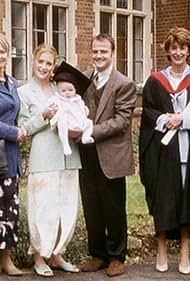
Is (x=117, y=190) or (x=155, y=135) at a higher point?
(x=155, y=135)

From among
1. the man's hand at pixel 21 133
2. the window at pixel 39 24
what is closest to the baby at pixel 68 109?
the man's hand at pixel 21 133

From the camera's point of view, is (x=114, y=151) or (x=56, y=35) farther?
(x=56, y=35)

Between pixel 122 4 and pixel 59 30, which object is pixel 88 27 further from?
pixel 122 4

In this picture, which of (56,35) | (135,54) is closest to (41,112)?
(56,35)

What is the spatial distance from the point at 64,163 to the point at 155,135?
84 cm

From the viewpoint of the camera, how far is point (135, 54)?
1599 cm

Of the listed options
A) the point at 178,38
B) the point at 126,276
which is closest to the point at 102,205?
the point at 126,276

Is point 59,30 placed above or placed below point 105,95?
above

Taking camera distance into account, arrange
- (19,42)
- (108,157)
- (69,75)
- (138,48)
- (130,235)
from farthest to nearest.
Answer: (138,48) → (19,42) → (130,235) → (108,157) → (69,75)

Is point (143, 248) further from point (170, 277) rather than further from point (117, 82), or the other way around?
point (117, 82)

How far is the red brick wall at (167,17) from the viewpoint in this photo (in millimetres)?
15977

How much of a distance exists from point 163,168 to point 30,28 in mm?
7490

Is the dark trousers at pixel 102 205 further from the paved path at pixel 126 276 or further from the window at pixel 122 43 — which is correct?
the window at pixel 122 43

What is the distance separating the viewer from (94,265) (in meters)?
6.67
